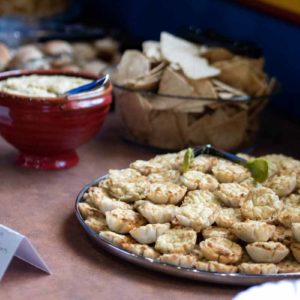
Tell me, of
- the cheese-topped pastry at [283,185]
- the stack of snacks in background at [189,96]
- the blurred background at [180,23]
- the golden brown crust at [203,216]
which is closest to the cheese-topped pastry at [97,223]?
the golden brown crust at [203,216]

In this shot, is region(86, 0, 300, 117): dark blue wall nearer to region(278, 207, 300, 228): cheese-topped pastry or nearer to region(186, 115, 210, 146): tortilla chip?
region(186, 115, 210, 146): tortilla chip

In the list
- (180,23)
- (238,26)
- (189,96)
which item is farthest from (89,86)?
(180,23)

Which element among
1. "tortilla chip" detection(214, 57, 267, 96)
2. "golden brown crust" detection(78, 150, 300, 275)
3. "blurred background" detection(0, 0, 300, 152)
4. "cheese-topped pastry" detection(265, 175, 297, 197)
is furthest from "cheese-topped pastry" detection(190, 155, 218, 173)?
"blurred background" detection(0, 0, 300, 152)

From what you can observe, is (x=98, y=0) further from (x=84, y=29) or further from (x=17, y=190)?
(x=17, y=190)

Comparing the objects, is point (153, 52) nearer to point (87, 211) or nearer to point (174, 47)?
point (174, 47)

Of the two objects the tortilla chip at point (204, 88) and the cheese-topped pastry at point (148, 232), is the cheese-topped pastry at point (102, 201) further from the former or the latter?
the tortilla chip at point (204, 88)

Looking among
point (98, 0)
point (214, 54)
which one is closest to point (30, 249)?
point (214, 54)
